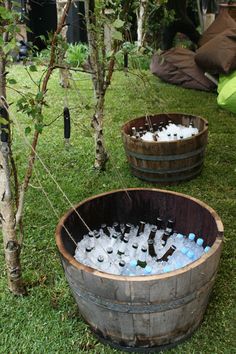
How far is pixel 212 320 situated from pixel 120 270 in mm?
553

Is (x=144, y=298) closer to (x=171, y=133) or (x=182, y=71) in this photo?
(x=171, y=133)

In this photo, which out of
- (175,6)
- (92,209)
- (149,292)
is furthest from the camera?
(175,6)

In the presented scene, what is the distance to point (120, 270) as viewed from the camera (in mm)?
2100

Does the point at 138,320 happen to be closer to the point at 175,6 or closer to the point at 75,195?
the point at 75,195

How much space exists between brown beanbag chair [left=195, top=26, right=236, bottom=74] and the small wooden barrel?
209 centimetres

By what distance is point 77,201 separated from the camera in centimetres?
335

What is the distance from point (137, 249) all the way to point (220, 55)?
404 cm

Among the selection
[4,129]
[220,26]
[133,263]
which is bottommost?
[133,263]

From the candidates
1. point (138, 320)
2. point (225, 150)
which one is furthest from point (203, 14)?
point (138, 320)

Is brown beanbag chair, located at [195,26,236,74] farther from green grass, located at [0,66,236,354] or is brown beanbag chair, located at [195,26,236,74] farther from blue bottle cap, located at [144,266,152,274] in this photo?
blue bottle cap, located at [144,266,152,274]

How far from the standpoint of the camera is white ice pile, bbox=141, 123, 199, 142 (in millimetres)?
3674

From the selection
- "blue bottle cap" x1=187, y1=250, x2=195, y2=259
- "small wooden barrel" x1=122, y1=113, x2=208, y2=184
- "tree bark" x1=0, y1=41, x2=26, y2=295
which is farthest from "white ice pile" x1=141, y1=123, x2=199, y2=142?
"tree bark" x1=0, y1=41, x2=26, y2=295

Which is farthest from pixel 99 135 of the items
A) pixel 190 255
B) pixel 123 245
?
pixel 190 255

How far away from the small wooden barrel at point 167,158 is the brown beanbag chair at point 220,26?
3.65 m
